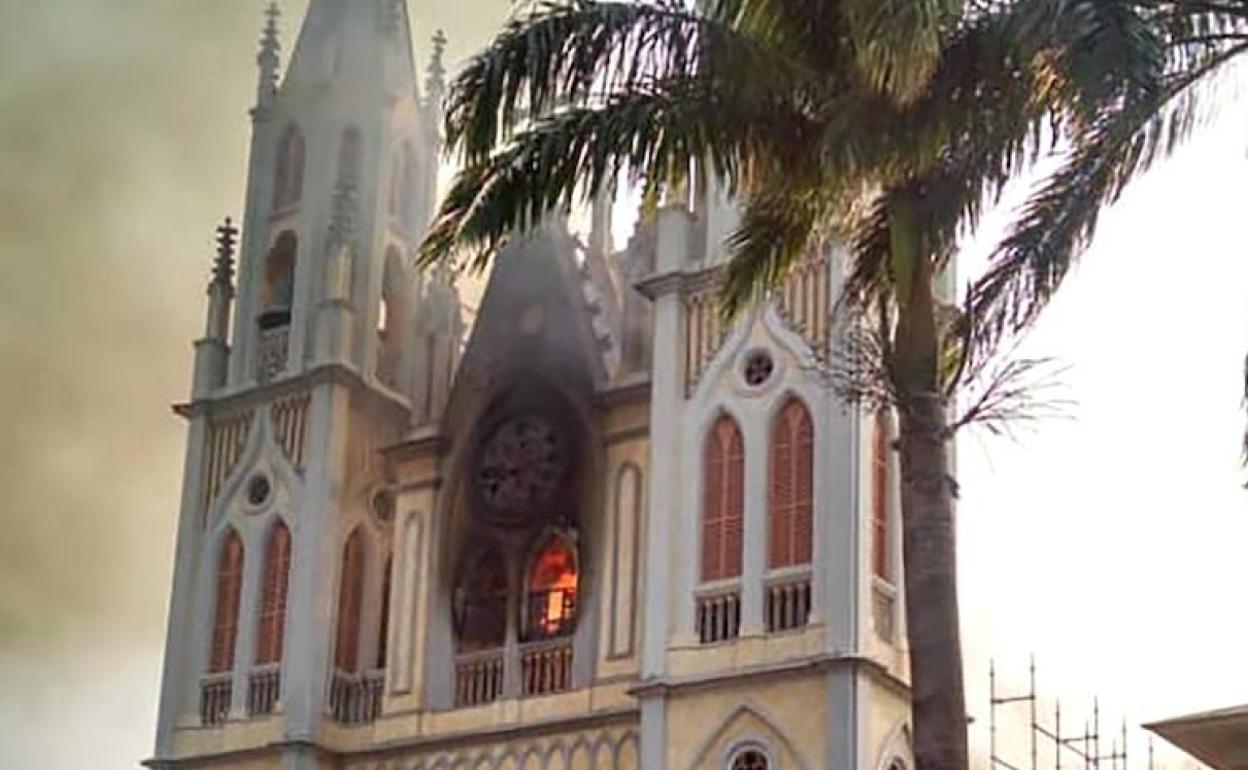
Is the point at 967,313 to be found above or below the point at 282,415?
below

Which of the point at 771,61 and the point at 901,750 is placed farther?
the point at 901,750

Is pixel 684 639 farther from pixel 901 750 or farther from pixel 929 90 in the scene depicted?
pixel 929 90

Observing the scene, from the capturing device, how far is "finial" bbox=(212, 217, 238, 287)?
4109 centimetres

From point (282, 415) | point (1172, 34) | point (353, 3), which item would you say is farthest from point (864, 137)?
point (353, 3)

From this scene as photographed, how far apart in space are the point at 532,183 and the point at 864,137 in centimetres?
232

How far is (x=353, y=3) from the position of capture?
1693 inches

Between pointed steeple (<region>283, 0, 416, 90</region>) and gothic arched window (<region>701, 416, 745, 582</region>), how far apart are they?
437 inches

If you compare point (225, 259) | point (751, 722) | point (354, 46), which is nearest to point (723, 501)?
point (751, 722)

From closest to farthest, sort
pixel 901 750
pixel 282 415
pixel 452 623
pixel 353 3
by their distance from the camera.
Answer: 1. pixel 901 750
2. pixel 452 623
3. pixel 282 415
4. pixel 353 3

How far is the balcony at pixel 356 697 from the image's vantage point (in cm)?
3653

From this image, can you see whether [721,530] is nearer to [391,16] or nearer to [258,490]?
[258,490]

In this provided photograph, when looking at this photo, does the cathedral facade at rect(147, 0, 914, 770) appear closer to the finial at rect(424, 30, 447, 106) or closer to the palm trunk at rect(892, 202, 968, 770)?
the finial at rect(424, 30, 447, 106)

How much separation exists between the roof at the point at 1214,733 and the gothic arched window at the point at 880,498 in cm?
1274

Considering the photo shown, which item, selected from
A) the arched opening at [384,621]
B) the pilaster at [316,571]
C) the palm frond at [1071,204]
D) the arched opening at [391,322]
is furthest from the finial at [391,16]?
the palm frond at [1071,204]
